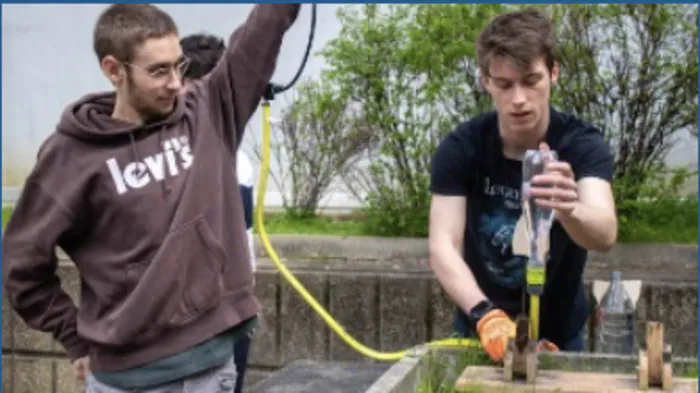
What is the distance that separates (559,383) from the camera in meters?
2.32

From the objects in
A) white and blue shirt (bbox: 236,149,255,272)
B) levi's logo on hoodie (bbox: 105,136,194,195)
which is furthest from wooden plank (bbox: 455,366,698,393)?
white and blue shirt (bbox: 236,149,255,272)

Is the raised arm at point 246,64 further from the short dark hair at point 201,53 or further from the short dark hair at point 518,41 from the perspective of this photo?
the short dark hair at point 201,53

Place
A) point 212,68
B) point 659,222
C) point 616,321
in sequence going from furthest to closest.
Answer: point 659,222 → point 212,68 → point 616,321

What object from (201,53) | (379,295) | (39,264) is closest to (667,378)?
(39,264)

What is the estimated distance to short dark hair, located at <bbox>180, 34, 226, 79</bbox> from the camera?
12.0 ft

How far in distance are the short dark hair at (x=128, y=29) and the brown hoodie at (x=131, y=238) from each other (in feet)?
0.49

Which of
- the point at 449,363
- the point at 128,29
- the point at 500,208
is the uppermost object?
the point at 128,29

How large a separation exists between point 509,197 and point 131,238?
2.95 feet

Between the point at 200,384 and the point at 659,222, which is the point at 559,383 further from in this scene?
the point at 659,222

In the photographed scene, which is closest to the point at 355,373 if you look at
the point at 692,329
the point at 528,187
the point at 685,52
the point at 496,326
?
the point at 496,326

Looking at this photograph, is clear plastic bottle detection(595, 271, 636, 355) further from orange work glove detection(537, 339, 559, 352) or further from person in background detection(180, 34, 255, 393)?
person in background detection(180, 34, 255, 393)

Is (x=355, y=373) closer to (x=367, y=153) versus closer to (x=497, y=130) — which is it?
(x=497, y=130)

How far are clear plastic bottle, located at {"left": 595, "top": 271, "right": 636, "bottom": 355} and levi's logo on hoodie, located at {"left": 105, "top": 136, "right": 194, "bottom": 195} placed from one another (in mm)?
1392

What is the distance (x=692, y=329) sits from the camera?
4180 millimetres
